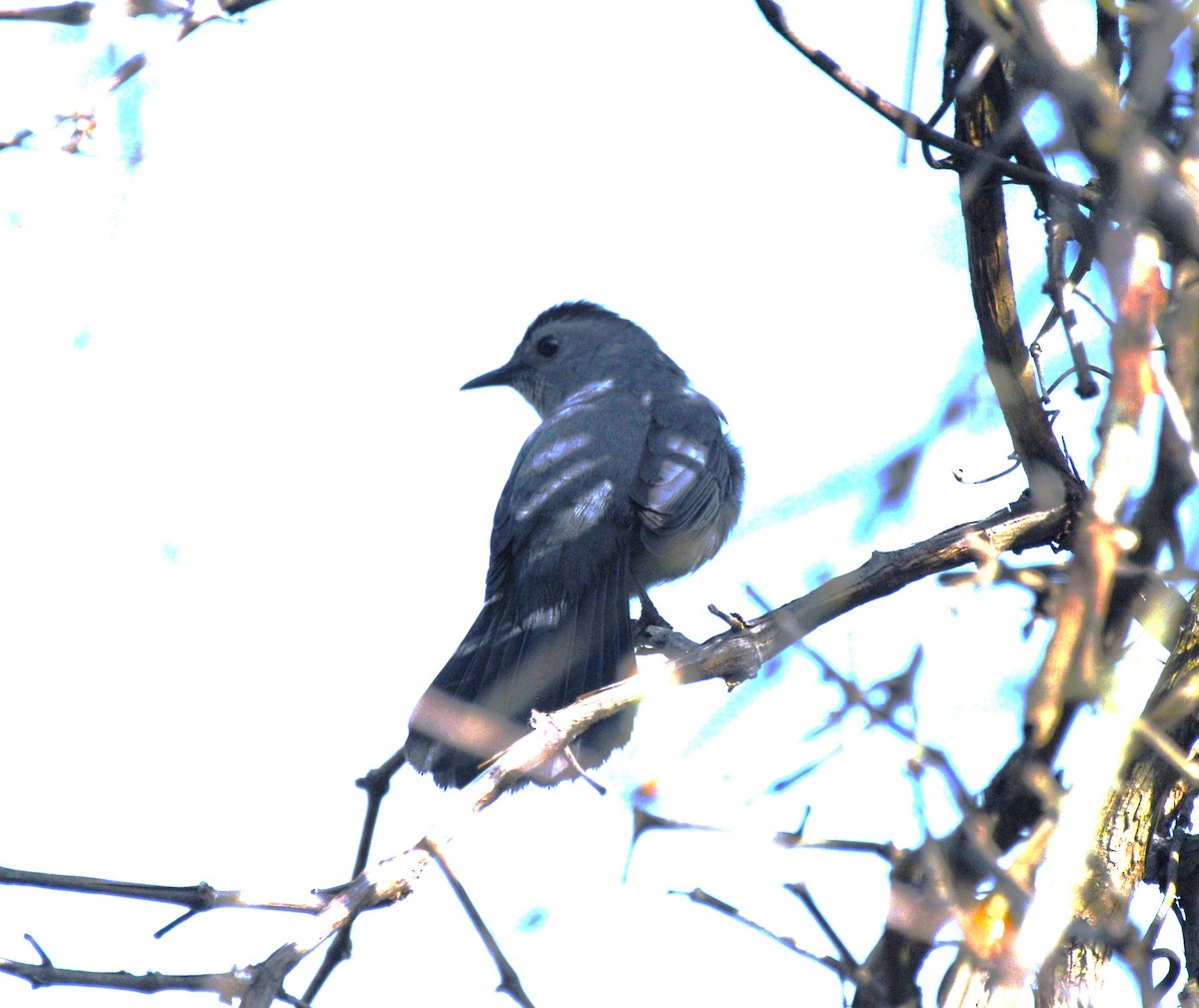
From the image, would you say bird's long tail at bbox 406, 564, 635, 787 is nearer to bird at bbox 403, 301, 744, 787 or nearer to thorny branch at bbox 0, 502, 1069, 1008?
bird at bbox 403, 301, 744, 787

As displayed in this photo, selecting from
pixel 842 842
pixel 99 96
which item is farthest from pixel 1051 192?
pixel 99 96

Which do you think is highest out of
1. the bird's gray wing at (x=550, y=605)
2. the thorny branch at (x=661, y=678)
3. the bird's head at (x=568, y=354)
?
the bird's head at (x=568, y=354)

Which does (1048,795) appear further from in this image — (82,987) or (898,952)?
(82,987)

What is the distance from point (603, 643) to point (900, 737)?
3.21 meters

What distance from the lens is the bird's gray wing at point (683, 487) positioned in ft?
16.9

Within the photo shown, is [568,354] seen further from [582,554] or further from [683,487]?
[582,554]

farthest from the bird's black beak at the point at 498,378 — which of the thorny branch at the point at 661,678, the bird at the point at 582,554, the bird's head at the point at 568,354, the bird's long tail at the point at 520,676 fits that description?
the thorny branch at the point at 661,678

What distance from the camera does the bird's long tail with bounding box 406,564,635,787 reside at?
392 centimetres

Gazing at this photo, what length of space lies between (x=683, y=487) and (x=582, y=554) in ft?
1.74

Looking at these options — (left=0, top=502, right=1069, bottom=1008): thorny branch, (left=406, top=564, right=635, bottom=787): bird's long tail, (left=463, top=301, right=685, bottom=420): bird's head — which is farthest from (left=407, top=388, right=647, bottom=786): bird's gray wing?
(left=463, top=301, right=685, bottom=420): bird's head

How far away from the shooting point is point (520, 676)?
4.52 meters

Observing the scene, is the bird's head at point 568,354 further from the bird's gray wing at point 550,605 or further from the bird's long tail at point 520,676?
the bird's long tail at point 520,676

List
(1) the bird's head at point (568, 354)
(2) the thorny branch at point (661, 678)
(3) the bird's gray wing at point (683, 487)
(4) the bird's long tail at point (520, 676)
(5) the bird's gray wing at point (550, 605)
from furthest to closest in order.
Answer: (1) the bird's head at point (568, 354) < (3) the bird's gray wing at point (683, 487) < (5) the bird's gray wing at point (550, 605) < (4) the bird's long tail at point (520, 676) < (2) the thorny branch at point (661, 678)

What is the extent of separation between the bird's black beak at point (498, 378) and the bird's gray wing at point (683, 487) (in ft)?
4.79
